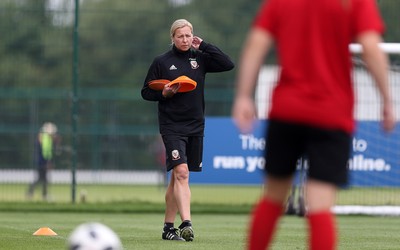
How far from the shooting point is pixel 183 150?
35.8 ft

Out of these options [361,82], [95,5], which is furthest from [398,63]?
[95,5]

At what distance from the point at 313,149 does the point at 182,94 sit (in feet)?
16.7

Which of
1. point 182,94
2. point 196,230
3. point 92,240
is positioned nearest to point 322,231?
point 92,240

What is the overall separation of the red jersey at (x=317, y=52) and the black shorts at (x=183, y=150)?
189 inches

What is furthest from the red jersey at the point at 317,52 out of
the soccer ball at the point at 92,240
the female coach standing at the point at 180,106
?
the female coach standing at the point at 180,106

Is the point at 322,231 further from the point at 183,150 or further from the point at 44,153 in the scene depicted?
the point at 44,153

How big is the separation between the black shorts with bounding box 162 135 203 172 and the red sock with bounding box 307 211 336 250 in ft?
15.8

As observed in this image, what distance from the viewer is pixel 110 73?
74.8ft

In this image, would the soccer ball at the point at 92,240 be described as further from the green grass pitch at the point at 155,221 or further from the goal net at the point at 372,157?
the goal net at the point at 372,157

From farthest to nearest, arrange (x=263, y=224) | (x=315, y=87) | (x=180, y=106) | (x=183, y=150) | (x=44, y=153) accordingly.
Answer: (x=44, y=153), (x=180, y=106), (x=183, y=150), (x=263, y=224), (x=315, y=87)

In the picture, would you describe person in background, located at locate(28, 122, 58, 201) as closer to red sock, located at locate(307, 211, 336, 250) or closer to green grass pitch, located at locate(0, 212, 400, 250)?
green grass pitch, located at locate(0, 212, 400, 250)

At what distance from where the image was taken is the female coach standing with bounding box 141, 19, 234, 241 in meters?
10.8

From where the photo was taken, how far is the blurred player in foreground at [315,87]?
591 centimetres

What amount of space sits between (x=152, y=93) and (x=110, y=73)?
39.1 feet
